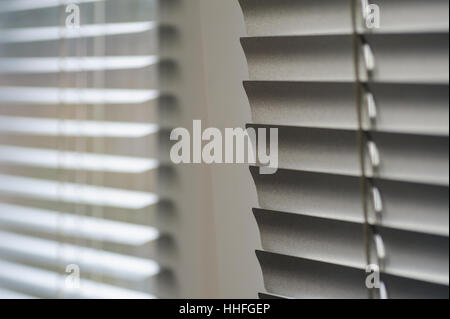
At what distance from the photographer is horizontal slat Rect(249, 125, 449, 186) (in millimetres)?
908

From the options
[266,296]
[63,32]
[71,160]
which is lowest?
[266,296]

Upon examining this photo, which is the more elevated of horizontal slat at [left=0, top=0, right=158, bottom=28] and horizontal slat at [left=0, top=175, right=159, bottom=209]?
horizontal slat at [left=0, top=0, right=158, bottom=28]

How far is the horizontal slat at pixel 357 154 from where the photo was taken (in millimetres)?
908

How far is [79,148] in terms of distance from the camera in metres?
1.17

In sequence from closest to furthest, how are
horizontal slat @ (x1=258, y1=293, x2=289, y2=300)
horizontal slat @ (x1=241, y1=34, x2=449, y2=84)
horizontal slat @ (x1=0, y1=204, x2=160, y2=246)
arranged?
horizontal slat @ (x1=241, y1=34, x2=449, y2=84), horizontal slat @ (x1=258, y1=293, x2=289, y2=300), horizontal slat @ (x1=0, y1=204, x2=160, y2=246)

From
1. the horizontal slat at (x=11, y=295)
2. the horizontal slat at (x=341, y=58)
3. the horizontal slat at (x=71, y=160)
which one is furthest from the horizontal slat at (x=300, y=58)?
the horizontal slat at (x=11, y=295)

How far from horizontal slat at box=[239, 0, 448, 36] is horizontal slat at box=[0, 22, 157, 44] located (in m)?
0.24

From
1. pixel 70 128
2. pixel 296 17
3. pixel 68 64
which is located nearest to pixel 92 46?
pixel 68 64

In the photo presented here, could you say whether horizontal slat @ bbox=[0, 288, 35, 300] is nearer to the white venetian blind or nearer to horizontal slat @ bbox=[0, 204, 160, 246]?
the white venetian blind

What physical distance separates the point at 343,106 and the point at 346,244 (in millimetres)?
224

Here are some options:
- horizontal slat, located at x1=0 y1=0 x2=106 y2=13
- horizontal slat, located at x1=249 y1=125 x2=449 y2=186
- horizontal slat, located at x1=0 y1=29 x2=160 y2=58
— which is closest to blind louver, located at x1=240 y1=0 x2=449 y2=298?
horizontal slat, located at x1=249 y1=125 x2=449 y2=186

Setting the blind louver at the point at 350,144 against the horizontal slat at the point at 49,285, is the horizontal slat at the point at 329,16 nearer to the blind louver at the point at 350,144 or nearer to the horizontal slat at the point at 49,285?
the blind louver at the point at 350,144

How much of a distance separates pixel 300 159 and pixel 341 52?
0.19m

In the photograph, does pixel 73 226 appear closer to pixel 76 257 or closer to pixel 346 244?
pixel 76 257
